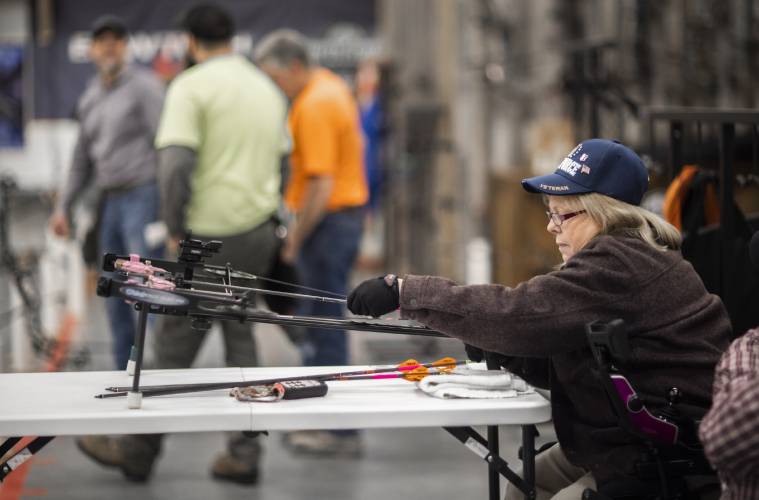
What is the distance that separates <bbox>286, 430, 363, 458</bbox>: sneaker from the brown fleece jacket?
254 centimetres

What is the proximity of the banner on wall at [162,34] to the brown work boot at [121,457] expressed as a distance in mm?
9059

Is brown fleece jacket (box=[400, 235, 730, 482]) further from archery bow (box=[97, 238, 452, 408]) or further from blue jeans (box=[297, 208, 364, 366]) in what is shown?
blue jeans (box=[297, 208, 364, 366])

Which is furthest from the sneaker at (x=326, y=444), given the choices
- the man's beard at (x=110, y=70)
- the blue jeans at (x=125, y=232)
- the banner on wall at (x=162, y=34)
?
the banner on wall at (x=162, y=34)

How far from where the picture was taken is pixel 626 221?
264 centimetres

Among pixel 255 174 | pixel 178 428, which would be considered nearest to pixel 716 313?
pixel 178 428

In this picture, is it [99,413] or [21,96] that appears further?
[21,96]

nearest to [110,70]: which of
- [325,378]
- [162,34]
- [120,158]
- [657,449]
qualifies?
[120,158]

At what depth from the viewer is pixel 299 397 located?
264 centimetres

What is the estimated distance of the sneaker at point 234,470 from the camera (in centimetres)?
458

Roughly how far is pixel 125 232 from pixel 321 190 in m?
1.07

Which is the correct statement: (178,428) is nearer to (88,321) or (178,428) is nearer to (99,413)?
(99,413)

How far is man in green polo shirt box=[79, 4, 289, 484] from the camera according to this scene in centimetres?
447

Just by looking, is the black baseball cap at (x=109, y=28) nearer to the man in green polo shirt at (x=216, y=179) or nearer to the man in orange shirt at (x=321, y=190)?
the man in orange shirt at (x=321, y=190)

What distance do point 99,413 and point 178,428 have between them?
0.56ft
